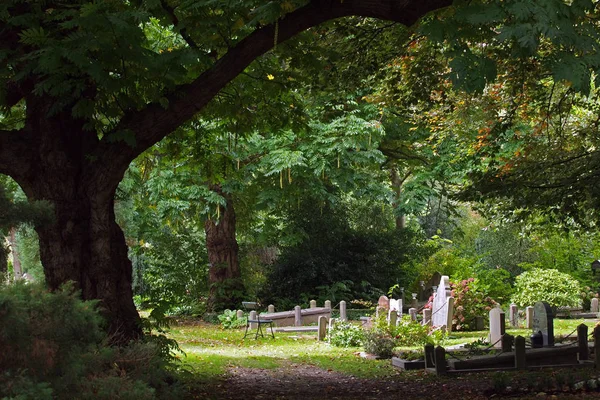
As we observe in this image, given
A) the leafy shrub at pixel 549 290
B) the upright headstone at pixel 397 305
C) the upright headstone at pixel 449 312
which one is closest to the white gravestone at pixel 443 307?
the upright headstone at pixel 449 312

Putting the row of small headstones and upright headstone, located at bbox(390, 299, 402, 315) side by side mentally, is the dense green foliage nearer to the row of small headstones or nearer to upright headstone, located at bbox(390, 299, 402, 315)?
the row of small headstones

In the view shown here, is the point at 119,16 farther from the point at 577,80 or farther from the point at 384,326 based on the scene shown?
the point at 384,326

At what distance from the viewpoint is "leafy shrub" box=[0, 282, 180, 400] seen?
4.46m

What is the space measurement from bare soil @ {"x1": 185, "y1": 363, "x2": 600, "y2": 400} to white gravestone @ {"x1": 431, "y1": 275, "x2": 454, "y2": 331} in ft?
22.6

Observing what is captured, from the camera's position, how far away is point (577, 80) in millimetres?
6078

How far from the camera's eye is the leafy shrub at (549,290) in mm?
26406

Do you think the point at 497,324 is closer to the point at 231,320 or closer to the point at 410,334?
the point at 410,334

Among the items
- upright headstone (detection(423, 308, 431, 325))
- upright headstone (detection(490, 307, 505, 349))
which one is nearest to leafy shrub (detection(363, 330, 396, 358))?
upright headstone (detection(490, 307, 505, 349))

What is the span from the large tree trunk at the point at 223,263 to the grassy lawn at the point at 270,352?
2959mm

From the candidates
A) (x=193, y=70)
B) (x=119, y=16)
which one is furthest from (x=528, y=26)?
(x=193, y=70)

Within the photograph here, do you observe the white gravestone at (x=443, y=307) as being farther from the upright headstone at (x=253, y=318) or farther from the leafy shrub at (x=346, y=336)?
the upright headstone at (x=253, y=318)

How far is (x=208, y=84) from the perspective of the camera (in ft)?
31.2

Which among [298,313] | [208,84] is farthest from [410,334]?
[208,84]

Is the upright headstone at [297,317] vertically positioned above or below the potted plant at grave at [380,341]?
above
